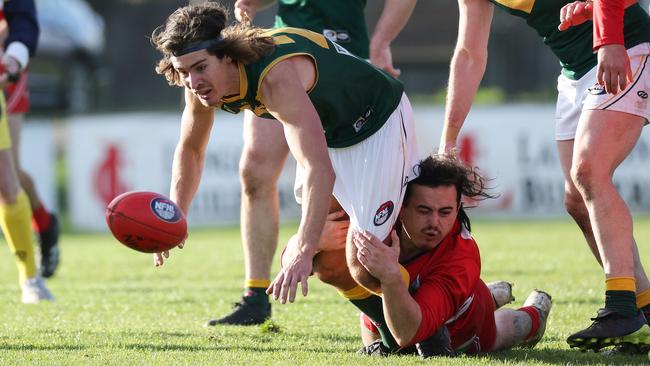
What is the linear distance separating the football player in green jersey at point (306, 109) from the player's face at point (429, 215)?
0.09 metres

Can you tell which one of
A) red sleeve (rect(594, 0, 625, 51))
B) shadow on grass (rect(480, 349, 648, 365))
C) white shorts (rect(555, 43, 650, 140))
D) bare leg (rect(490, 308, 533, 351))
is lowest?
shadow on grass (rect(480, 349, 648, 365))

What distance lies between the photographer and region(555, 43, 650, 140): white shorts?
4867 mm

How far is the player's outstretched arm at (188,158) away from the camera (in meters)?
5.16

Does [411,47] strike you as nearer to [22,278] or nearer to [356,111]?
[22,278]

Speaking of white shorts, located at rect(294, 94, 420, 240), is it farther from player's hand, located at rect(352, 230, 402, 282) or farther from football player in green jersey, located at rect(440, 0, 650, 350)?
player's hand, located at rect(352, 230, 402, 282)

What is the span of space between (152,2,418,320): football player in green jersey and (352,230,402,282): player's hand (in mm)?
112

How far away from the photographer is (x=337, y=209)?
5.22 metres

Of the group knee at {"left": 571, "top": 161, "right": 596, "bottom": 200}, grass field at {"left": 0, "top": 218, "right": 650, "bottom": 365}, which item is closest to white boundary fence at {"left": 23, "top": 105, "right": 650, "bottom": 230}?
grass field at {"left": 0, "top": 218, "right": 650, "bottom": 365}

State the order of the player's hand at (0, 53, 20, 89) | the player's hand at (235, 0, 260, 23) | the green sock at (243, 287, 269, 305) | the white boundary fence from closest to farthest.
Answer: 1. the green sock at (243, 287, 269, 305)
2. the player's hand at (235, 0, 260, 23)
3. the player's hand at (0, 53, 20, 89)
4. the white boundary fence

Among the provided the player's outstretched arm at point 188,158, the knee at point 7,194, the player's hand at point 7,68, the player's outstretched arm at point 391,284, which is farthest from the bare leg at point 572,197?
the knee at point 7,194

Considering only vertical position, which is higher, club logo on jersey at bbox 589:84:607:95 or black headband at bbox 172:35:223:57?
black headband at bbox 172:35:223:57

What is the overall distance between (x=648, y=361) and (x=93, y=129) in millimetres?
11386

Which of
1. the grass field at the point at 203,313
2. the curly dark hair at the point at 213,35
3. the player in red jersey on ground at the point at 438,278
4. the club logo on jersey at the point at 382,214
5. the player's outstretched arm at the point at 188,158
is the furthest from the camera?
the player's outstretched arm at the point at 188,158

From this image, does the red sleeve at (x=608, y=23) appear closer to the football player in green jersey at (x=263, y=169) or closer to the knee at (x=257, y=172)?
the football player in green jersey at (x=263, y=169)
